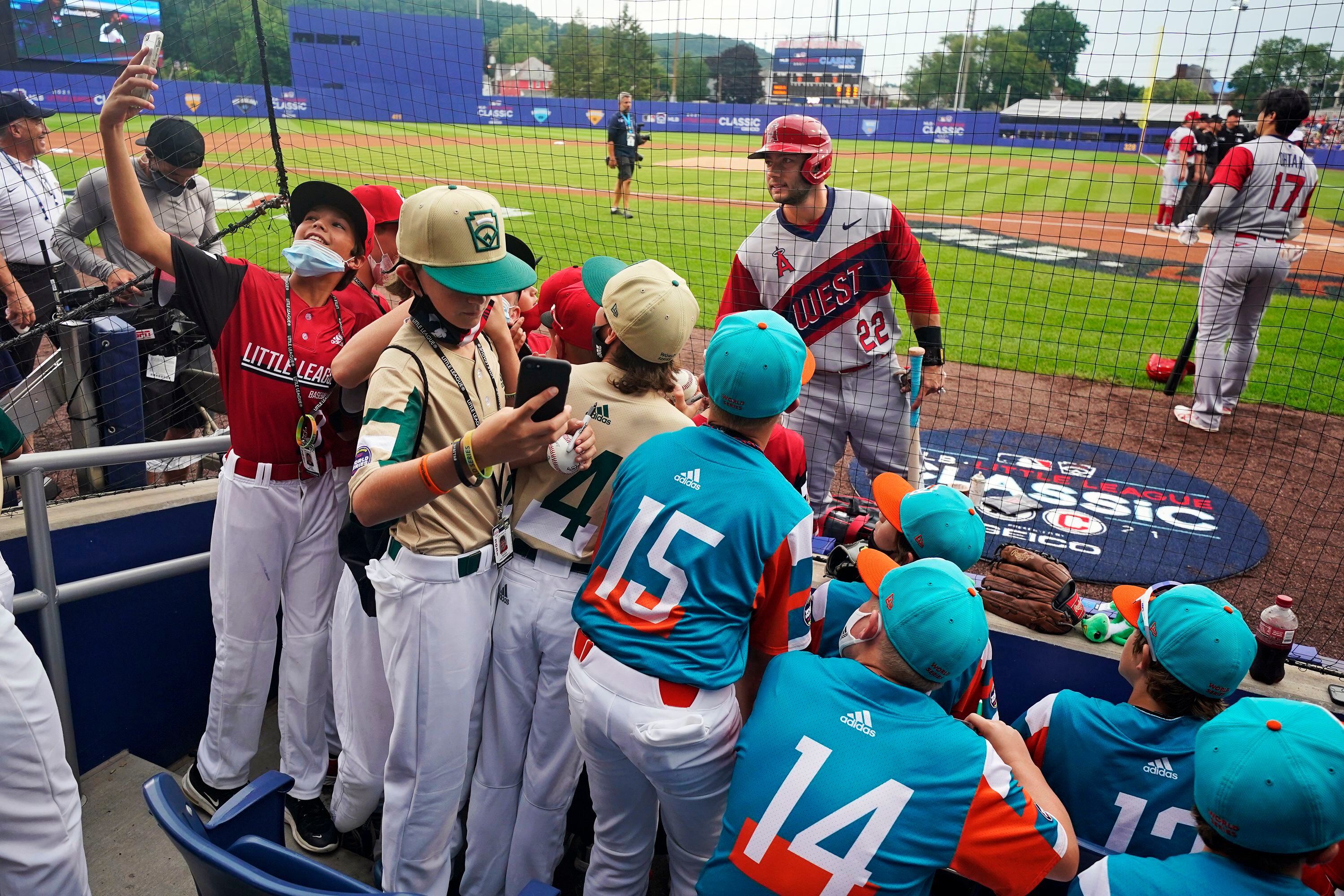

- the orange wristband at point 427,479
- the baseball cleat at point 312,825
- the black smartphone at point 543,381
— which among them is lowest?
the baseball cleat at point 312,825

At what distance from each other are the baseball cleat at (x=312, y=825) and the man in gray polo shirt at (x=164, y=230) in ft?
7.29

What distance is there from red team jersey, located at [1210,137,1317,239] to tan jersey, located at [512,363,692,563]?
5.39 metres

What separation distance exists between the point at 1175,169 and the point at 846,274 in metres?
13.0

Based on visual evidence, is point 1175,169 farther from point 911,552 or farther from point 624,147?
point 911,552

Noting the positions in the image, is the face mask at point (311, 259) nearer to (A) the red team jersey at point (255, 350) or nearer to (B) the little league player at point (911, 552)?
(A) the red team jersey at point (255, 350)

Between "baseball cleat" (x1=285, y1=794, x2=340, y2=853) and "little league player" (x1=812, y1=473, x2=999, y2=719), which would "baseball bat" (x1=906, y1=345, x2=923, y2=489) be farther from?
"baseball cleat" (x1=285, y1=794, x2=340, y2=853)

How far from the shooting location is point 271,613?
8.63ft

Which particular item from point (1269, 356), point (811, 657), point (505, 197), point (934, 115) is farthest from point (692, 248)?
point (934, 115)

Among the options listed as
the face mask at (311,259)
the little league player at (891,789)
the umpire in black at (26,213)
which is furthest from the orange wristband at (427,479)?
the umpire in black at (26,213)

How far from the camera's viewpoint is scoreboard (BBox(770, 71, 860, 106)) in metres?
10.5

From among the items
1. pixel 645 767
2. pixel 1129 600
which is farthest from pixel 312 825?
pixel 1129 600

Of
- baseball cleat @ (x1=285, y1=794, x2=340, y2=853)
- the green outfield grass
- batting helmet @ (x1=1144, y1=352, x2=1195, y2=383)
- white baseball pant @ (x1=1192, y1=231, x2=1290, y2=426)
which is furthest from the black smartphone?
batting helmet @ (x1=1144, y1=352, x2=1195, y2=383)

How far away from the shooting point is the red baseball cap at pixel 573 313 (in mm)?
2604

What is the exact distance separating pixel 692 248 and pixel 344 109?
28.6ft
